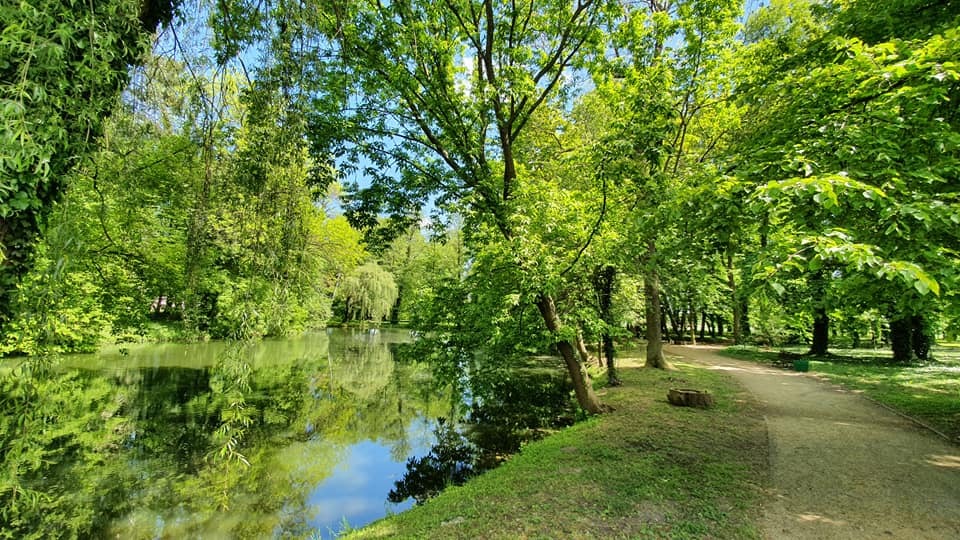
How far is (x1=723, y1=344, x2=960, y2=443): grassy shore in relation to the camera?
7035 millimetres

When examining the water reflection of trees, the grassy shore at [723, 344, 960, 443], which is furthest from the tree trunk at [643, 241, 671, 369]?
the grassy shore at [723, 344, 960, 443]

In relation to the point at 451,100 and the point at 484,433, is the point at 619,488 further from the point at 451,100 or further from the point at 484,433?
the point at 451,100

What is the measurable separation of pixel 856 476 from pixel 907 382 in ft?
27.6

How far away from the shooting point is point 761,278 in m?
3.34

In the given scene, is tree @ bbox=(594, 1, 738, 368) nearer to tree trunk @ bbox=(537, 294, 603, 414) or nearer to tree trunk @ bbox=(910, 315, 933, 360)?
tree trunk @ bbox=(537, 294, 603, 414)

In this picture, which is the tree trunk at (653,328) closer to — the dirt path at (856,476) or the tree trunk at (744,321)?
the dirt path at (856,476)

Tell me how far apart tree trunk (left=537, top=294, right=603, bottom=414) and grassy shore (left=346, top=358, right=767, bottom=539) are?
2.27 ft

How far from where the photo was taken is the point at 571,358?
7.73m

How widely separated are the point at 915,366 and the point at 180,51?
62.4 feet

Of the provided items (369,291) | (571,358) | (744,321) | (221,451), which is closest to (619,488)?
(571,358)

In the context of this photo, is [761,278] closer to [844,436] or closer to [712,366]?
[844,436]

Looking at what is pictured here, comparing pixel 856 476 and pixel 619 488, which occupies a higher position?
pixel 856 476

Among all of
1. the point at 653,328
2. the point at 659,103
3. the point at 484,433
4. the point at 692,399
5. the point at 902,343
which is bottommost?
the point at 484,433

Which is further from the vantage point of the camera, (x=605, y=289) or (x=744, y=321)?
(x=744, y=321)
